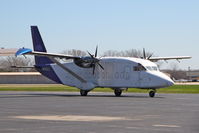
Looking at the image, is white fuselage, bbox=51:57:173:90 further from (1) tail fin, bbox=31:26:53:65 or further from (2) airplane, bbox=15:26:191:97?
(1) tail fin, bbox=31:26:53:65

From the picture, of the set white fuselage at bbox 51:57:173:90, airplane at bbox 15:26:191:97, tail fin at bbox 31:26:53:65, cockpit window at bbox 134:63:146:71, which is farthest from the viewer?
tail fin at bbox 31:26:53:65

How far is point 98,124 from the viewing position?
18078 millimetres

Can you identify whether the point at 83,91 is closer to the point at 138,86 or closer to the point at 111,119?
the point at 138,86

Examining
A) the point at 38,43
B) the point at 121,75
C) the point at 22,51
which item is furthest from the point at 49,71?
the point at 121,75

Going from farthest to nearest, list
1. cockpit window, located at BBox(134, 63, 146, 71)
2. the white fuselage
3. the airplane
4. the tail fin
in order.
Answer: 1. the tail fin
2. cockpit window, located at BBox(134, 63, 146, 71)
3. the airplane
4. the white fuselage

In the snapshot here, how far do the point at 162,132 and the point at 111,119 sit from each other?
16.4 feet

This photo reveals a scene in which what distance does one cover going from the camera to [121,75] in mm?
45188

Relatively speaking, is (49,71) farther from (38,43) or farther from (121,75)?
(121,75)

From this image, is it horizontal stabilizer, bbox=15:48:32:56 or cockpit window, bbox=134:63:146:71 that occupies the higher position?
horizontal stabilizer, bbox=15:48:32:56

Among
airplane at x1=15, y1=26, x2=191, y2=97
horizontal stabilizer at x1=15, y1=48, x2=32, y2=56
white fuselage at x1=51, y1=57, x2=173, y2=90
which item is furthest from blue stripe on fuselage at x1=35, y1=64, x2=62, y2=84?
horizontal stabilizer at x1=15, y1=48, x2=32, y2=56

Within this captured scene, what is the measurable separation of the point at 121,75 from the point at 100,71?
290cm

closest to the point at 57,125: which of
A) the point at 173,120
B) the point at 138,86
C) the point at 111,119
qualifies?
the point at 111,119

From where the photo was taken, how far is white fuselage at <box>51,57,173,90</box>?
141 feet

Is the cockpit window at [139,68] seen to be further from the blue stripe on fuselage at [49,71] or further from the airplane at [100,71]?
the blue stripe on fuselage at [49,71]
